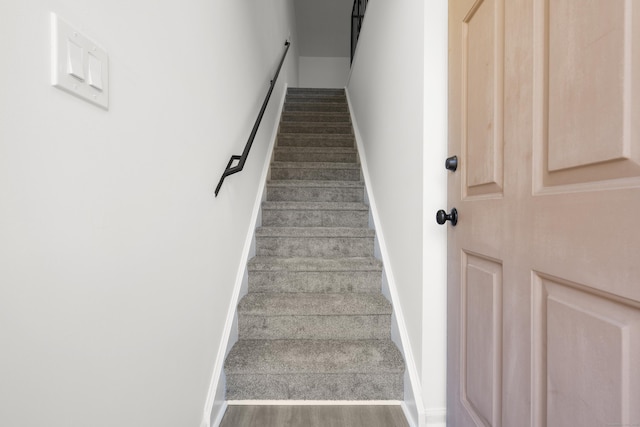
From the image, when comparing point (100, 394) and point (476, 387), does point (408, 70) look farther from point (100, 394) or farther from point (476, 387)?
point (100, 394)

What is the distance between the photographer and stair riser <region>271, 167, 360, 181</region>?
2.68 metres

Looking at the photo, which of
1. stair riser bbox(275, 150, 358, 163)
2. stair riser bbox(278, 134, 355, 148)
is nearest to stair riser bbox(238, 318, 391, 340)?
stair riser bbox(275, 150, 358, 163)

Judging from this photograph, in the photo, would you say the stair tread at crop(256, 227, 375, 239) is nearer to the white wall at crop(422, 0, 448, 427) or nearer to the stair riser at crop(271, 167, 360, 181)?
the stair riser at crop(271, 167, 360, 181)

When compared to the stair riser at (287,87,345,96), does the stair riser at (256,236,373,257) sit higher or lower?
lower

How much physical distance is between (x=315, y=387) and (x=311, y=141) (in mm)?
2265

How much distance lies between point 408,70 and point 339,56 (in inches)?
224

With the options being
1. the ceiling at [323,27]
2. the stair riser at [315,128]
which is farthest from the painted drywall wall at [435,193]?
the ceiling at [323,27]

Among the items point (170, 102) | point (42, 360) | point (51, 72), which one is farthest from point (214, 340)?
point (51, 72)

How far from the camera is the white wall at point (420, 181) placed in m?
1.18

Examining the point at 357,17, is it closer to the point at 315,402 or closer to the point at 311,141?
the point at 311,141

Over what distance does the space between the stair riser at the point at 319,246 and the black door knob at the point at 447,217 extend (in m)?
0.98

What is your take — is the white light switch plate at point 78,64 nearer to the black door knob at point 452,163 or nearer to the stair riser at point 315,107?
the black door knob at point 452,163

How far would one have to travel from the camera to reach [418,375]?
126 cm

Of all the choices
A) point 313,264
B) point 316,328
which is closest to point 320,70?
point 313,264
